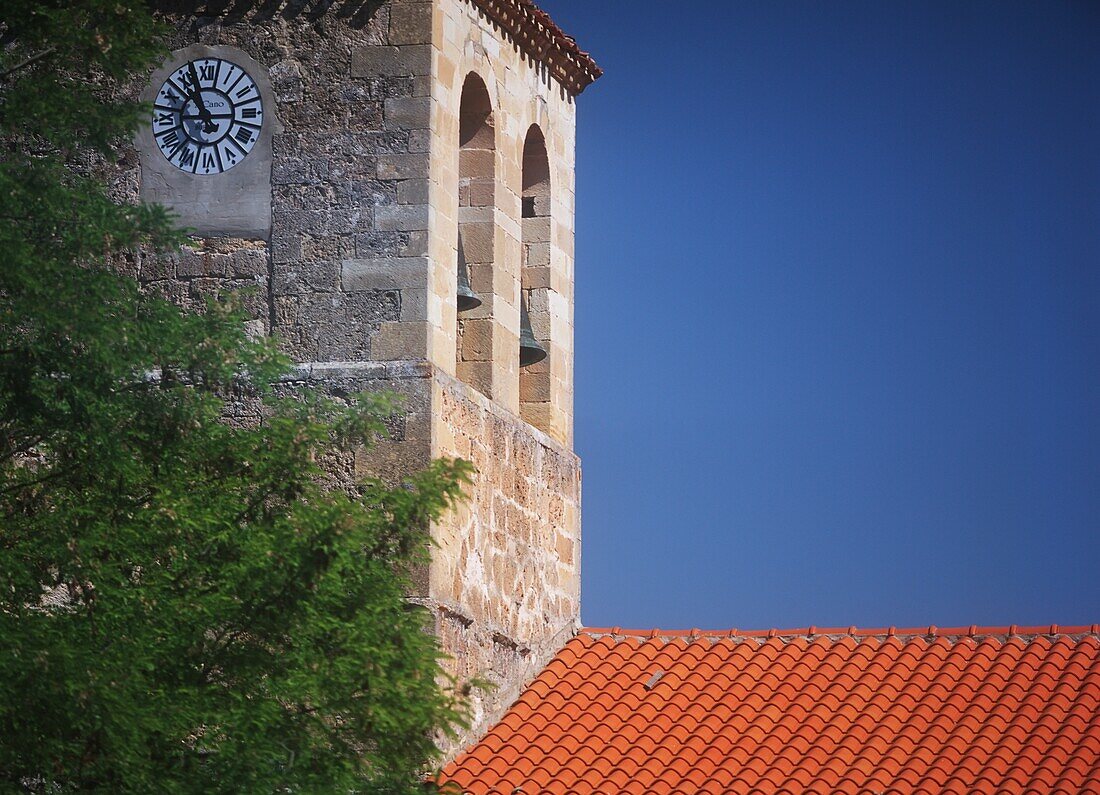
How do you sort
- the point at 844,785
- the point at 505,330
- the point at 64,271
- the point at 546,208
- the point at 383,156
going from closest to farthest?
the point at 64,271
the point at 844,785
the point at 383,156
the point at 505,330
the point at 546,208

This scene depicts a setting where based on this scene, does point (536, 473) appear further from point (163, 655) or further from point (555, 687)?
point (163, 655)

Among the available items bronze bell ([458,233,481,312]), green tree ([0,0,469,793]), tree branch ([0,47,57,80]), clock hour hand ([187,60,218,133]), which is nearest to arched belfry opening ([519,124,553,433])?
bronze bell ([458,233,481,312])

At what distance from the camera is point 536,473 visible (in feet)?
44.9

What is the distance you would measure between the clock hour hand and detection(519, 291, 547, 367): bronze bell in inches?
93.4

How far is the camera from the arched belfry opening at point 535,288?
14156 mm

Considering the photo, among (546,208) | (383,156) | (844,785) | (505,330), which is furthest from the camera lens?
(546,208)

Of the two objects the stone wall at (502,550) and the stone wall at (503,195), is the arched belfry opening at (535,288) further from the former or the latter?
the stone wall at (502,550)

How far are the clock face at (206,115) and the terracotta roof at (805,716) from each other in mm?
3826

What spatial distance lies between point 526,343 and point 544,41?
2056mm

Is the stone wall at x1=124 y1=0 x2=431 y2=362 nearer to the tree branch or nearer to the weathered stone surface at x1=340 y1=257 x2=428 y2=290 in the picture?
the weathered stone surface at x1=340 y1=257 x2=428 y2=290

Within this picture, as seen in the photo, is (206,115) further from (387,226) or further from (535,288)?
(535,288)

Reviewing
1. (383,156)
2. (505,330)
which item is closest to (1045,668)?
(505,330)

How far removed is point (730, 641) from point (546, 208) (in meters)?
3.19

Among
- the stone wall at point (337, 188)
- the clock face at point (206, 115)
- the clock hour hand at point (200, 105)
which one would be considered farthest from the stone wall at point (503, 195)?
the clock hour hand at point (200, 105)
